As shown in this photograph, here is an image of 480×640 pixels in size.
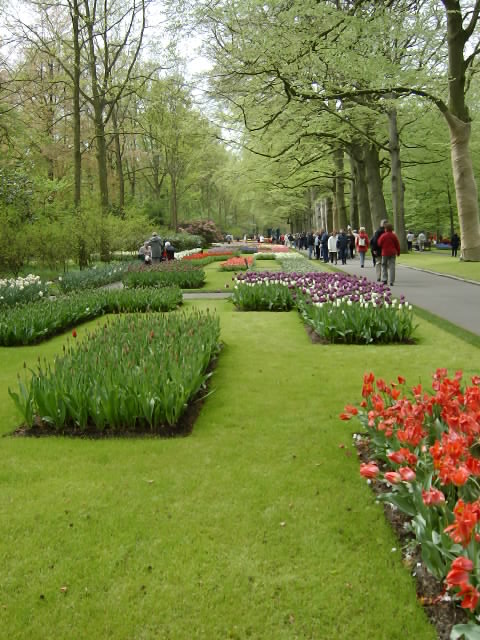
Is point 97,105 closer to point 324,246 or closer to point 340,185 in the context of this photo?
point 324,246

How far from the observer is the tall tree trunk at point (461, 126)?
1869cm

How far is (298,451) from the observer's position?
418 cm

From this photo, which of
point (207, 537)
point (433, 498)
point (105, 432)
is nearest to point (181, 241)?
point (105, 432)

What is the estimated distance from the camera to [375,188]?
26312 millimetres

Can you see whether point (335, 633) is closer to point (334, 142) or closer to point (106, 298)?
point (106, 298)

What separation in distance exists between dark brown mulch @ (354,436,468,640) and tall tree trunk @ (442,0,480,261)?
18.9 meters

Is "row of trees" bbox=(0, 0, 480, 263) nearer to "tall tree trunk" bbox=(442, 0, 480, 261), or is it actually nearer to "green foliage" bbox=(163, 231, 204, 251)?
"tall tree trunk" bbox=(442, 0, 480, 261)

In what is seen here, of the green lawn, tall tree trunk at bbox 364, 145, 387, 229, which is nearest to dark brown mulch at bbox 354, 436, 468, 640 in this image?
the green lawn

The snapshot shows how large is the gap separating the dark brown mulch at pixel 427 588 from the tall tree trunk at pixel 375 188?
24.4 meters

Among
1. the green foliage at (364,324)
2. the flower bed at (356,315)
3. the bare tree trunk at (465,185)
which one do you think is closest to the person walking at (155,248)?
the bare tree trunk at (465,185)

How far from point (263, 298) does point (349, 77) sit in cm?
1008

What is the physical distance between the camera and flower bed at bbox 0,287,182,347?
8.45 metres

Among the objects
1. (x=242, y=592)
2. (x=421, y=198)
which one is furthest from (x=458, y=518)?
(x=421, y=198)

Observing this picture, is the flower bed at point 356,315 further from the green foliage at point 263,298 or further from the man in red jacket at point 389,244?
the man in red jacket at point 389,244
